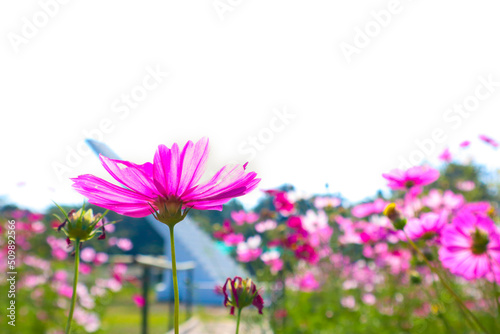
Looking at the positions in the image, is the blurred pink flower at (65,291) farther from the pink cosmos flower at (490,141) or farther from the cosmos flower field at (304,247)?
the pink cosmos flower at (490,141)

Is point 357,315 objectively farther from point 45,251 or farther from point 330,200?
point 45,251

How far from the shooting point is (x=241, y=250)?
2.04 metres

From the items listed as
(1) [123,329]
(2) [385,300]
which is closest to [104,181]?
(2) [385,300]

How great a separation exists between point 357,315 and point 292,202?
153 cm

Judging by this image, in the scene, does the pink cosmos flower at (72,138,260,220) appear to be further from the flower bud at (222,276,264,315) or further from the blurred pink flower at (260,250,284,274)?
the blurred pink flower at (260,250,284,274)

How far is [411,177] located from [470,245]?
9.6 inches

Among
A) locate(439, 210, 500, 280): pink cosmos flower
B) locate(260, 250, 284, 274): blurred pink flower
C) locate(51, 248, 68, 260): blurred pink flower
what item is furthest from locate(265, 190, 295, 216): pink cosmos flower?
locate(51, 248, 68, 260): blurred pink flower

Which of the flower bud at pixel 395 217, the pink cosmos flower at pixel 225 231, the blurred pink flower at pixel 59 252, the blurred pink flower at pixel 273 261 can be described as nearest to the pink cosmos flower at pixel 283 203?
the blurred pink flower at pixel 273 261

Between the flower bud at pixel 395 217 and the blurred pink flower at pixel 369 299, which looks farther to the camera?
the blurred pink flower at pixel 369 299

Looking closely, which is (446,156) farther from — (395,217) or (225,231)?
(395,217)

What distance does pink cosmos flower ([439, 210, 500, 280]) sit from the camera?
2.77 ft

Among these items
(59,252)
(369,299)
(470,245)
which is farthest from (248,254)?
(59,252)

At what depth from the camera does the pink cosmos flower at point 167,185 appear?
1.40ft

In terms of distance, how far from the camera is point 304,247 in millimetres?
1940
